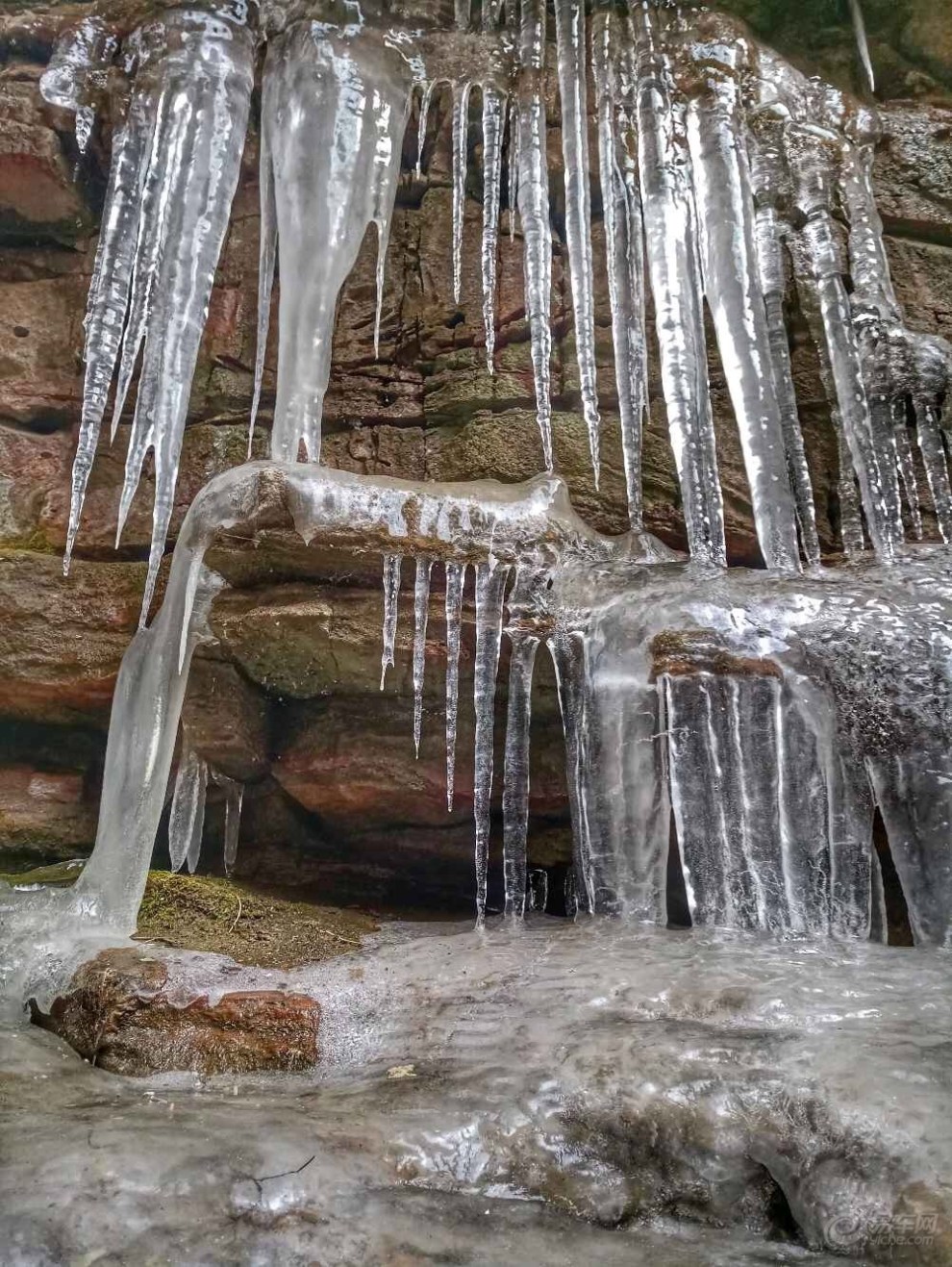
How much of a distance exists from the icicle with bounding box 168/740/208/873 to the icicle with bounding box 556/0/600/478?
203cm

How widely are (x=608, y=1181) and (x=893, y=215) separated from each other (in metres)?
4.13

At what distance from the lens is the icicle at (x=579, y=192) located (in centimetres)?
374

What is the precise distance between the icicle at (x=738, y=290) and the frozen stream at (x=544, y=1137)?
1636 mm

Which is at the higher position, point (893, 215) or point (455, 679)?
point (893, 215)

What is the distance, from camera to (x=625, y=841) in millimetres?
3422

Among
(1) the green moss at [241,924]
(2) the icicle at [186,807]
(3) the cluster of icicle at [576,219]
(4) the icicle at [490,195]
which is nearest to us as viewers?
(1) the green moss at [241,924]

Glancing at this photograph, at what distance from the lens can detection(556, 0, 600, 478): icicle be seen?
3744 millimetres

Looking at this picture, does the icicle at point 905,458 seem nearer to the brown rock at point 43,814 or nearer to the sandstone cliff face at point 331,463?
the sandstone cliff face at point 331,463

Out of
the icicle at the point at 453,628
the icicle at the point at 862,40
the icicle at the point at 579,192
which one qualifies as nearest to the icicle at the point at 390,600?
the icicle at the point at 453,628

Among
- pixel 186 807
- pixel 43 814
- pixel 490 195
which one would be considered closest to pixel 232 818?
pixel 186 807

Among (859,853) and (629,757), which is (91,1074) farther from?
(859,853)

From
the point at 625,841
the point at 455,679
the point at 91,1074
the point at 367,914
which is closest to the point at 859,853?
the point at 625,841

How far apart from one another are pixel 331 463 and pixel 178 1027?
238 cm

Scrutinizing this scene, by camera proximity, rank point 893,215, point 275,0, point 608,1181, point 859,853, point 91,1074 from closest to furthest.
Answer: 1. point 608,1181
2. point 91,1074
3. point 859,853
4. point 275,0
5. point 893,215
